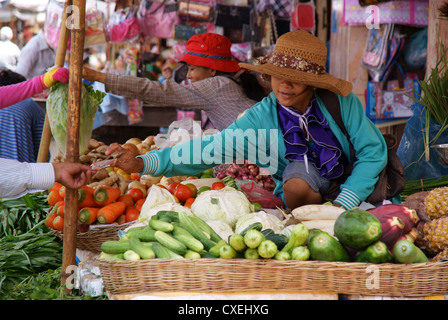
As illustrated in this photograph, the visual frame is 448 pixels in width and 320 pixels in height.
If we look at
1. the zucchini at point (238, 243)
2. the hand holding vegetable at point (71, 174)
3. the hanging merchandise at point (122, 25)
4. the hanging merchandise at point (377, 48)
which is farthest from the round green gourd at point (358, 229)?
the hanging merchandise at point (122, 25)

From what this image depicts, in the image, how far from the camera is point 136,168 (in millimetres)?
2689

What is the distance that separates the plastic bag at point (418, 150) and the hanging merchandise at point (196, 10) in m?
3.37

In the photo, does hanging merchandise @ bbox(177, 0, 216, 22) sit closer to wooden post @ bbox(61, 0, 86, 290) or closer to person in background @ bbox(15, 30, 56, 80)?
person in background @ bbox(15, 30, 56, 80)

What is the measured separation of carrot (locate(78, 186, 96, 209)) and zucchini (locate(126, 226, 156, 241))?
3.35ft

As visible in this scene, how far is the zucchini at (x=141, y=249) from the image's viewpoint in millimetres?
2043

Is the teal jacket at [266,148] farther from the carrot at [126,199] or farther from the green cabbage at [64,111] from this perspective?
the carrot at [126,199]

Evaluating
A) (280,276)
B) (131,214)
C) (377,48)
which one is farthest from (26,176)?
(377,48)

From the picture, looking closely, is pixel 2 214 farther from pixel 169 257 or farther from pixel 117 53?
pixel 117 53

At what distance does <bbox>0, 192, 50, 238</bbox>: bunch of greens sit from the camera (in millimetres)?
3941

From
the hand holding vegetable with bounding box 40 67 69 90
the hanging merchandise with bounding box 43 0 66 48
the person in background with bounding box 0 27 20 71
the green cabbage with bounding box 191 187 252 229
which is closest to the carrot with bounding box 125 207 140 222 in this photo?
the green cabbage with bounding box 191 187 252 229

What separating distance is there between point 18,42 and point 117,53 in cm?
335

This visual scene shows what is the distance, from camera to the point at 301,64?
2803 millimetres

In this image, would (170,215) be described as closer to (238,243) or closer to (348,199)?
(238,243)
